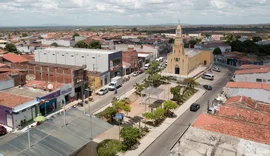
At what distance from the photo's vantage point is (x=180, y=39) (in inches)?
2179

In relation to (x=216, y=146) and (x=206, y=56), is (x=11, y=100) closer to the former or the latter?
(x=216, y=146)

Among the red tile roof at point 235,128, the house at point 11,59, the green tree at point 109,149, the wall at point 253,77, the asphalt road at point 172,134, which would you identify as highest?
the house at point 11,59

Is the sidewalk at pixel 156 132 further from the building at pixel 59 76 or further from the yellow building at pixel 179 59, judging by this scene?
the yellow building at pixel 179 59

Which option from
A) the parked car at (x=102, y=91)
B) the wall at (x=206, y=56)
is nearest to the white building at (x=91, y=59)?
the parked car at (x=102, y=91)

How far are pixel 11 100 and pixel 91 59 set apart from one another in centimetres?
2143

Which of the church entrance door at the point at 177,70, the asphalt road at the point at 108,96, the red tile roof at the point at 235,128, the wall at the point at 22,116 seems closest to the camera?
the red tile roof at the point at 235,128

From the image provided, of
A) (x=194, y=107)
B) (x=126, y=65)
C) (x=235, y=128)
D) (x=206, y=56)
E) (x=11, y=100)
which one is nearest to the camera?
(x=235, y=128)

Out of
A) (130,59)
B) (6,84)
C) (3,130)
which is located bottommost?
(3,130)

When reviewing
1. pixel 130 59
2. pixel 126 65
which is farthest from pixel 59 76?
pixel 130 59

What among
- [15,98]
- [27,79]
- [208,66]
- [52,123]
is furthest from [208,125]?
[208,66]

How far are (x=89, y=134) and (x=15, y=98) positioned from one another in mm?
16228

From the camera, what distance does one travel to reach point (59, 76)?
40.1 m

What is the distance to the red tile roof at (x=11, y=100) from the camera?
29953mm

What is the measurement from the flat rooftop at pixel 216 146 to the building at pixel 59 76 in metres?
24.1
